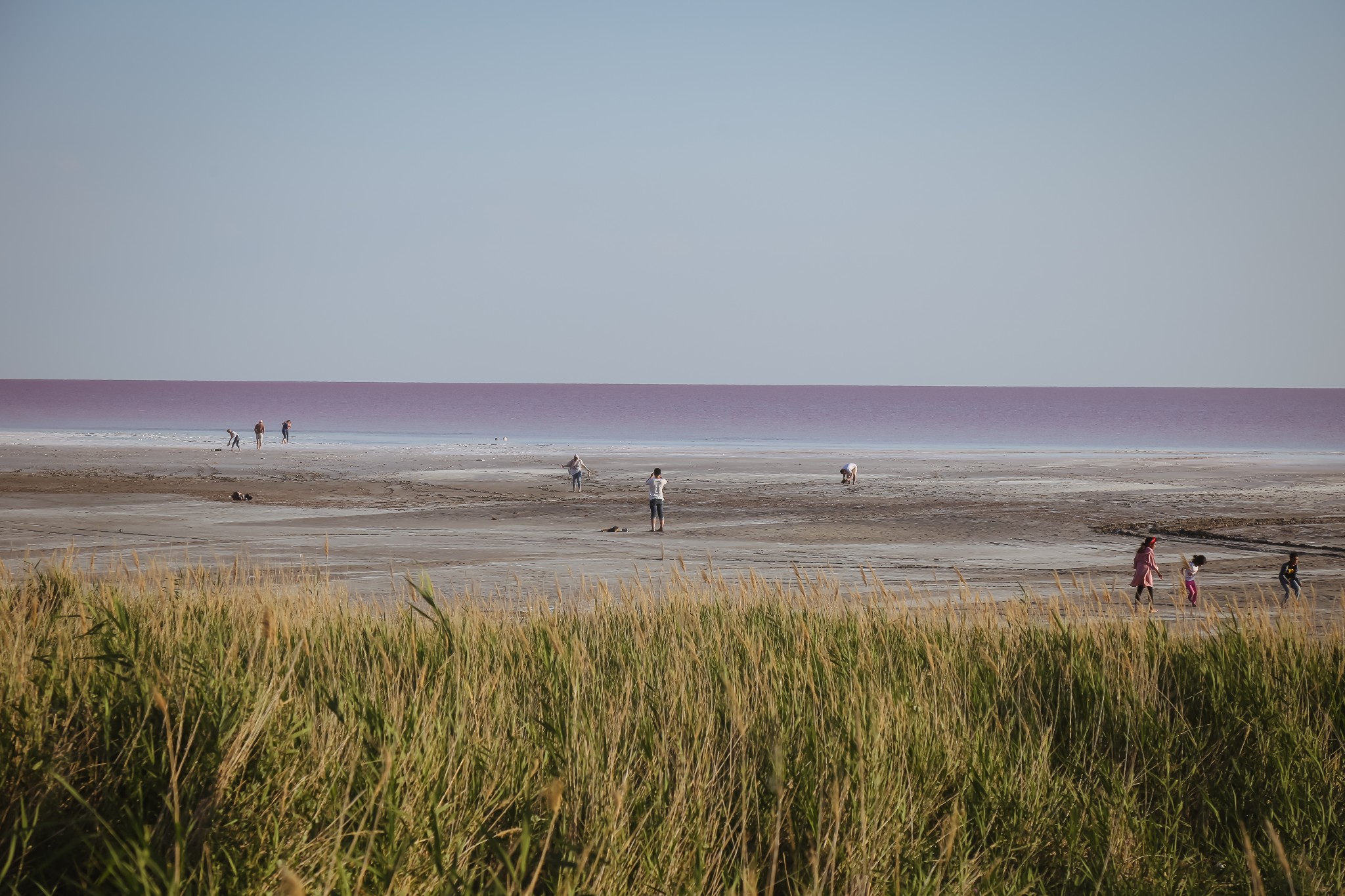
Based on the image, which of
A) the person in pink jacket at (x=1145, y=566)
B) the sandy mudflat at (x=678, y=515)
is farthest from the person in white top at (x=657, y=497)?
the person in pink jacket at (x=1145, y=566)

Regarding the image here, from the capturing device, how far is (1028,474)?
133 feet

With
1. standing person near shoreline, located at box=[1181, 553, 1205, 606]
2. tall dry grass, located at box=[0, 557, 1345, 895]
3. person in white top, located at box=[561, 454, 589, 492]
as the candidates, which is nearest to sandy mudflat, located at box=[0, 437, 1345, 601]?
person in white top, located at box=[561, 454, 589, 492]

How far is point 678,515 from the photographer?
85.5 feet

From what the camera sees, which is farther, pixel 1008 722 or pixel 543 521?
pixel 543 521

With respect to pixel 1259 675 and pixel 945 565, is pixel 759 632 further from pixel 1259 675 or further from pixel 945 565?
pixel 945 565

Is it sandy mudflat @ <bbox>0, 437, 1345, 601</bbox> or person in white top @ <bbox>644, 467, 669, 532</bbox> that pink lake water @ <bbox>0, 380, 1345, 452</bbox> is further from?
person in white top @ <bbox>644, 467, 669, 532</bbox>

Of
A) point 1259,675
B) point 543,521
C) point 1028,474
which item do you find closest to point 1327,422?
point 1028,474

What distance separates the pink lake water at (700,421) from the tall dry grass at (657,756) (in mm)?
62247

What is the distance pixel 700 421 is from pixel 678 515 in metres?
85.9

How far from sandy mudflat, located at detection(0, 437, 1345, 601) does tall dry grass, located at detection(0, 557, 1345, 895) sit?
398 centimetres

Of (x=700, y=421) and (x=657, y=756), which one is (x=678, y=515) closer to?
(x=657, y=756)

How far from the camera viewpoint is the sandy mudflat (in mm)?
17703

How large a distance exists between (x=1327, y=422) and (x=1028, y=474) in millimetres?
83486

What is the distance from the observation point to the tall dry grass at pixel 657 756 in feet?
11.6
